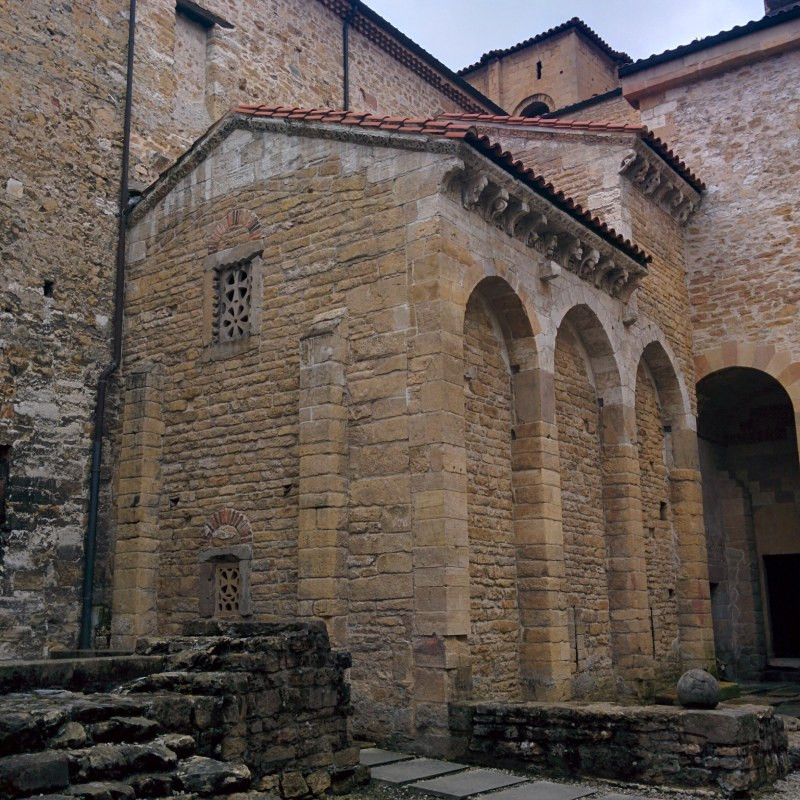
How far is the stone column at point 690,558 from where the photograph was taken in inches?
497

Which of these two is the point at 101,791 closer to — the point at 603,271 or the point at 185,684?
the point at 185,684

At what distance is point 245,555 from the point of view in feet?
31.4

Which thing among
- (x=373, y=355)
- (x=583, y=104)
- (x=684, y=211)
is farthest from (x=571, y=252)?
(x=583, y=104)

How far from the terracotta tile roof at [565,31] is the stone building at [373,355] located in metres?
7.85

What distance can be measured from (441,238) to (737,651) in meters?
10.8

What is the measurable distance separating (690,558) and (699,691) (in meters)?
6.24

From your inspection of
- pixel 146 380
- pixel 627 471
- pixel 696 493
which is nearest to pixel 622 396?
pixel 627 471

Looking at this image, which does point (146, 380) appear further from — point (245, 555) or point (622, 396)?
point (622, 396)

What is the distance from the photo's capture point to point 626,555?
1127cm

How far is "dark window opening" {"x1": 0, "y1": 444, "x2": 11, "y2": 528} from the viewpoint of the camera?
990 cm

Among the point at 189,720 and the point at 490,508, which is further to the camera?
the point at 490,508

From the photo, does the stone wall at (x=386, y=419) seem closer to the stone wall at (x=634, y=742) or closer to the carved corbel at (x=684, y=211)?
the stone wall at (x=634, y=742)

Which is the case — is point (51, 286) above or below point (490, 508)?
above

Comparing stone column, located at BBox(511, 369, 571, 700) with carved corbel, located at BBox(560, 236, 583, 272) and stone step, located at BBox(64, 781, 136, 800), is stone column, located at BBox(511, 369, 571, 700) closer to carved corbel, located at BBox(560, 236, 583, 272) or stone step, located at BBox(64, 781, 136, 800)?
carved corbel, located at BBox(560, 236, 583, 272)
